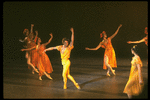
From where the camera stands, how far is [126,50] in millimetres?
20062

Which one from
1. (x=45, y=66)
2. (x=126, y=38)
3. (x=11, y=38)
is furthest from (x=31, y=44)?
(x=126, y=38)

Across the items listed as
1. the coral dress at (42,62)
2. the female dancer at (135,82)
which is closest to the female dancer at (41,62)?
the coral dress at (42,62)

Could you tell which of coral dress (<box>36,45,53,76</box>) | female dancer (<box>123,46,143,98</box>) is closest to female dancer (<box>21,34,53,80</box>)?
coral dress (<box>36,45,53,76</box>)

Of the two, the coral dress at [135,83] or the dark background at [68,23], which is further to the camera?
the dark background at [68,23]

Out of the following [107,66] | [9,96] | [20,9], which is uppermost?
[20,9]

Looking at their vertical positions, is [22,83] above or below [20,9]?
below

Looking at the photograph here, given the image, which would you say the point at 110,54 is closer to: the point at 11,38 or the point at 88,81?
the point at 88,81

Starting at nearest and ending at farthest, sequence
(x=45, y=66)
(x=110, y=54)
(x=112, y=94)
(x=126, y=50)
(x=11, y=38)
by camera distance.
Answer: (x=112, y=94) < (x=45, y=66) < (x=110, y=54) < (x=11, y=38) < (x=126, y=50)

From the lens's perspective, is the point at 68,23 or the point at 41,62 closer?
the point at 41,62

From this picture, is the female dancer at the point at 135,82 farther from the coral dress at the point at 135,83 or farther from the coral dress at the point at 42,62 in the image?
the coral dress at the point at 42,62

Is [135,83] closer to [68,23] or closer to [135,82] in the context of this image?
[135,82]

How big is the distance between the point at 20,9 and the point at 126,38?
873 cm

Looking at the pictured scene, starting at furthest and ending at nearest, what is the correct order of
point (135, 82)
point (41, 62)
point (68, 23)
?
point (68, 23) < point (41, 62) < point (135, 82)

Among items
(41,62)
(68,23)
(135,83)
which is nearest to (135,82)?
(135,83)
